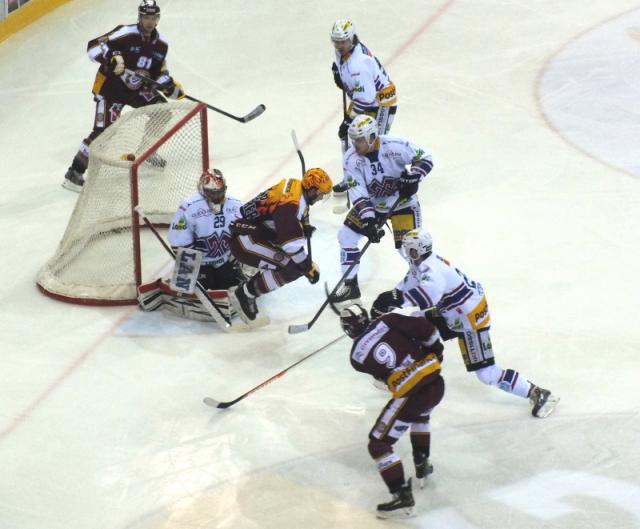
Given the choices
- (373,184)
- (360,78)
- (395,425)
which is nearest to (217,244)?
(373,184)

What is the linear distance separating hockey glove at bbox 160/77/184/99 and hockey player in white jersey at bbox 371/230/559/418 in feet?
8.85

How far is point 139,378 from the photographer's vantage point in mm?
5609

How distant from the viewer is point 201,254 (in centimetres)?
587

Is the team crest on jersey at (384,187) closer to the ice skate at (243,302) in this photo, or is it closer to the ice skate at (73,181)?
the ice skate at (243,302)

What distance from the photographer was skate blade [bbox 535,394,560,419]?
17.1 ft

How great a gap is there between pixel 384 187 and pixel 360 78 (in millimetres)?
1035

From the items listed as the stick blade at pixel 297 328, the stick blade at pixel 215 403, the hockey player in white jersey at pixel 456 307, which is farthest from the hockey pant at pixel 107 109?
the hockey player in white jersey at pixel 456 307

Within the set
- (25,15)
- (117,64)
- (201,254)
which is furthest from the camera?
(25,15)

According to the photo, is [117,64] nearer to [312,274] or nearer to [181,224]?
[181,224]

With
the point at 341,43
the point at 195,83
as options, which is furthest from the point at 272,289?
the point at 195,83

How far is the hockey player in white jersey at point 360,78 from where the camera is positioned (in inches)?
269

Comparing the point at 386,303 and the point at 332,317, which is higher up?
the point at 386,303

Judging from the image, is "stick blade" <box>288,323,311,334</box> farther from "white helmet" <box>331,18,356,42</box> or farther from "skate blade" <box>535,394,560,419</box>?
"white helmet" <box>331,18,356,42</box>

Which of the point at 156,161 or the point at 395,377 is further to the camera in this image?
the point at 156,161
